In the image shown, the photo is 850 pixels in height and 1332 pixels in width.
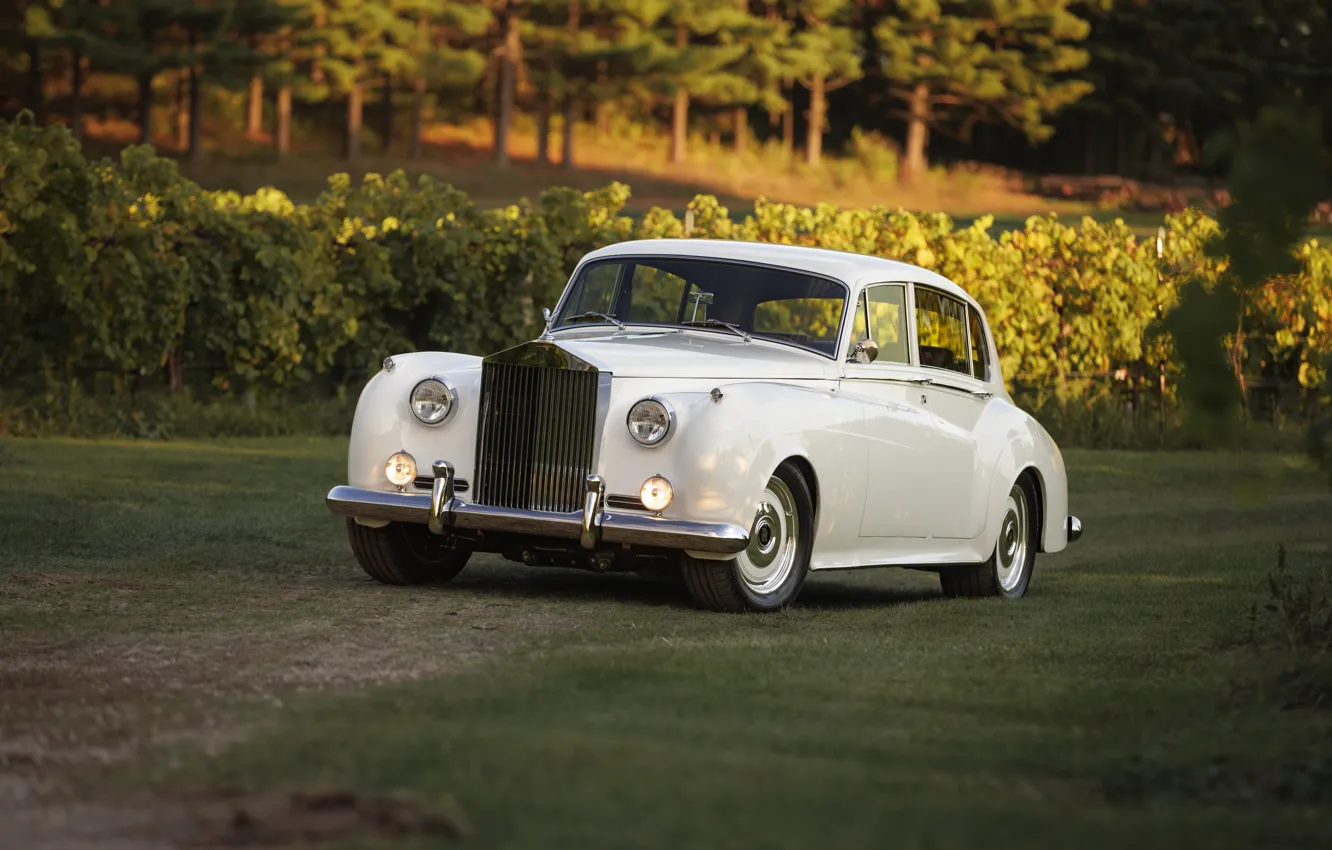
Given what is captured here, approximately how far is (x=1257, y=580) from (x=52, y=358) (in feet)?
38.3

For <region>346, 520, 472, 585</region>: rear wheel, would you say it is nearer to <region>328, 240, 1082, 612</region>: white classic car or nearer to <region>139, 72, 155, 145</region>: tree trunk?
<region>328, 240, 1082, 612</region>: white classic car

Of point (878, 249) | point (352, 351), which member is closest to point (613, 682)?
point (352, 351)

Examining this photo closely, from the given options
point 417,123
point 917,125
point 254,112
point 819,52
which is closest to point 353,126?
point 417,123

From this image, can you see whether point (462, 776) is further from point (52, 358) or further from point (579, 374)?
point (52, 358)

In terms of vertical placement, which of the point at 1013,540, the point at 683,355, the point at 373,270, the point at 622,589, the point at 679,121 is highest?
the point at 679,121

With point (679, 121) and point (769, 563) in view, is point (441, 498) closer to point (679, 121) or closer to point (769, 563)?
point (769, 563)

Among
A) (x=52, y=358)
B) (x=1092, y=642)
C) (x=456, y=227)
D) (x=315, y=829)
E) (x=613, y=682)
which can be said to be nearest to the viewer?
(x=315, y=829)

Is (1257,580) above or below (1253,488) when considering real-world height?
below

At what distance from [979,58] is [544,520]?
6410 cm

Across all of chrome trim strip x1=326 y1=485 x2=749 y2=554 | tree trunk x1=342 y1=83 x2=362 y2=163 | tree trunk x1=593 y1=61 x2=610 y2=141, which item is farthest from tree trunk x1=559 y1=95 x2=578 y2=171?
chrome trim strip x1=326 y1=485 x2=749 y2=554

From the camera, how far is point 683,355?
9.75m

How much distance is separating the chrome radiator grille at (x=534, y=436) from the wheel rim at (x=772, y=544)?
2.84 ft

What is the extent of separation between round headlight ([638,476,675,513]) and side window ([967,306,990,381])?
3.29m

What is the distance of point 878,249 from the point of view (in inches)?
901
